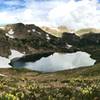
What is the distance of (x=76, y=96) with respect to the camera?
66.1 feet

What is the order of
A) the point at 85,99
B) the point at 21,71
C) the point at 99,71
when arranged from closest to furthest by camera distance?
the point at 85,99
the point at 99,71
the point at 21,71

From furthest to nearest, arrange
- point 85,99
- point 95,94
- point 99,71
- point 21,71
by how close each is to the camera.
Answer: point 21,71, point 99,71, point 95,94, point 85,99

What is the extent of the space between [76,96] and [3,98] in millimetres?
3600

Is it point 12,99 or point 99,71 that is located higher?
point 99,71

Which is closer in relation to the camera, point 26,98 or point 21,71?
point 26,98

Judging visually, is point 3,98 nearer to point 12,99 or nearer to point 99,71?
point 12,99

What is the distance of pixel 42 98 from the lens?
795 inches

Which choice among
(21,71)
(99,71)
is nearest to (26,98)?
(99,71)

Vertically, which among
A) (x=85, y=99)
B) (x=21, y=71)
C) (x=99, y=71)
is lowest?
(x=85, y=99)

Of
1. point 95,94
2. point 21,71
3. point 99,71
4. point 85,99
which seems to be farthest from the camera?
point 21,71

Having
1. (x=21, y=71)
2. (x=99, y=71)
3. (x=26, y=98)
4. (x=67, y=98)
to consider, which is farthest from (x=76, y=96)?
(x=21, y=71)

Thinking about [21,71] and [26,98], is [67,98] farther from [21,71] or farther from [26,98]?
[21,71]

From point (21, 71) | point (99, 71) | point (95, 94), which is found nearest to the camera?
point (95, 94)

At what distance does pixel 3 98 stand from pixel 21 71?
133202 millimetres
